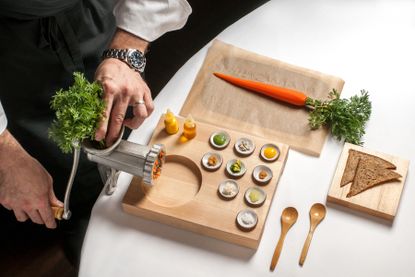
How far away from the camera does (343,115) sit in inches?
59.5

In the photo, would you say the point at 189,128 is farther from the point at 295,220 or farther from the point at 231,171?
the point at 295,220

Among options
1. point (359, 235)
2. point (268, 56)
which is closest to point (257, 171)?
point (359, 235)

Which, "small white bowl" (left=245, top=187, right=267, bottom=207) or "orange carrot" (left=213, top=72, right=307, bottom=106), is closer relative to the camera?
"small white bowl" (left=245, top=187, right=267, bottom=207)

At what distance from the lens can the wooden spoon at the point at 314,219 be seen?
4.41 feet

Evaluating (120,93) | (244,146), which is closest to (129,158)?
(120,93)

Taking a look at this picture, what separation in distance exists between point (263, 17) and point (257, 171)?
2.17ft

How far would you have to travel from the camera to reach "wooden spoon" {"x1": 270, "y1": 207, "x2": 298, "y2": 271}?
52.5 inches

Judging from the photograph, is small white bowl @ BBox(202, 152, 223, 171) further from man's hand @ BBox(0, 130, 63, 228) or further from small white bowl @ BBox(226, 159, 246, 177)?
man's hand @ BBox(0, 130, 63, 228)

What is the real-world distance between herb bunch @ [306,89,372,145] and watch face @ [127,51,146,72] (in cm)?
51

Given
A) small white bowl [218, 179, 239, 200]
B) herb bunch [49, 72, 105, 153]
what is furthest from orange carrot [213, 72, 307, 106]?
herb bunch [49, 72, 105, 153]

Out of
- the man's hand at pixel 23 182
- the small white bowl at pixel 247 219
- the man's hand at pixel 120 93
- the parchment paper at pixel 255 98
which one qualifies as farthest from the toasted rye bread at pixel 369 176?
the man's hand at pixel 23 182

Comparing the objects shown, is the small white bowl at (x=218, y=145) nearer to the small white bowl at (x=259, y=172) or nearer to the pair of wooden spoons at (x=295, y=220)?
the small white bowl at (x=259, y=172)

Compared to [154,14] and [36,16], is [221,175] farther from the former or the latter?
[36,16]

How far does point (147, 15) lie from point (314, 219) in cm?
77
